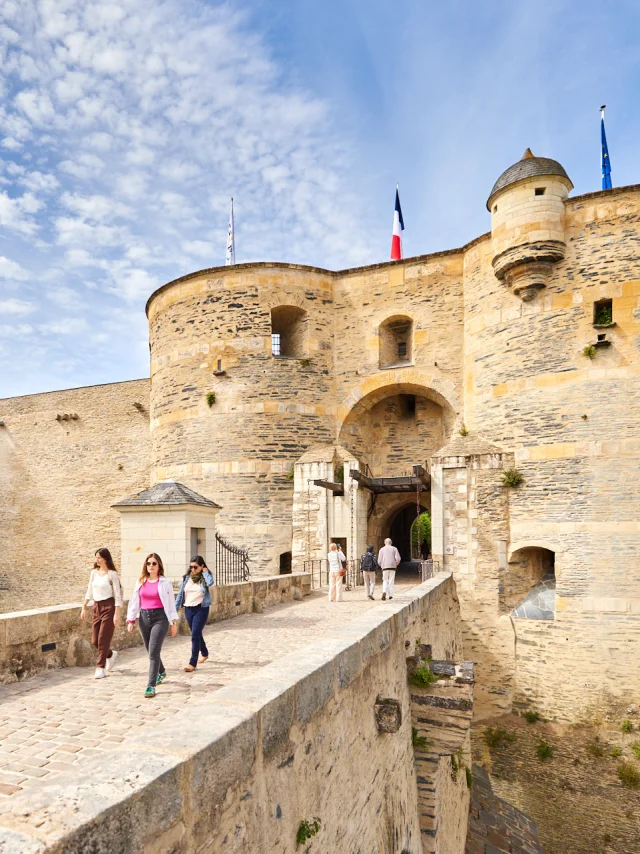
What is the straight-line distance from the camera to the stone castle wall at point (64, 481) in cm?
2366

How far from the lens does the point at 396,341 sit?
18.3 m

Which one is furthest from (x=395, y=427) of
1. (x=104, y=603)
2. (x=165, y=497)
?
(x=104, y=603)

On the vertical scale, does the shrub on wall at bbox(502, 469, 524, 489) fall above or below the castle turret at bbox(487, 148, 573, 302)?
below

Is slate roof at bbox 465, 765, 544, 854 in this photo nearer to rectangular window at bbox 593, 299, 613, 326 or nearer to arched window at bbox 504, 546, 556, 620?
arched window at bbox 504, 546, 556, 620

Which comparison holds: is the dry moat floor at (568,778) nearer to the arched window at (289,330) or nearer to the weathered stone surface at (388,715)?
the weathered stone surface at (388,715)

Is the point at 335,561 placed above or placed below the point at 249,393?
below

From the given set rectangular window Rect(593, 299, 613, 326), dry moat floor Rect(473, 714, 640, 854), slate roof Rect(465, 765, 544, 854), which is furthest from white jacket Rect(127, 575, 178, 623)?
rectangular window Rect(593, 299, 613, 326)

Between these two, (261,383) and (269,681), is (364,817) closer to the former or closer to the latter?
(269,681)

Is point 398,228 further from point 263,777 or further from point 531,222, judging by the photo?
point 263,777

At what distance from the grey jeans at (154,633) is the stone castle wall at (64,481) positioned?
1896 cm

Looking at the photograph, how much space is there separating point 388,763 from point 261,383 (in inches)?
501

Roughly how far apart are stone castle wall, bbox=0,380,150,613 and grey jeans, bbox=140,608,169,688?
18961mm

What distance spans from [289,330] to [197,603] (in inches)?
535

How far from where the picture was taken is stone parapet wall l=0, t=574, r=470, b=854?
1917 mm
